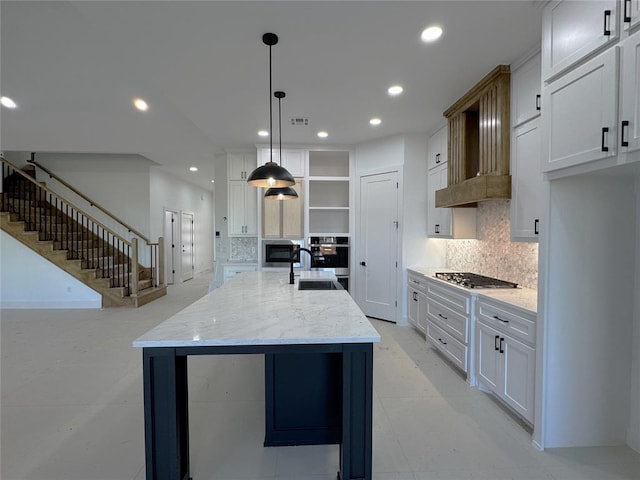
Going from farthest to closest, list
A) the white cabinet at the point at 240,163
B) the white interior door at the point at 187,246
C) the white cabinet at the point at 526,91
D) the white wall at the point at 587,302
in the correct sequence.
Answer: the white interior door at the point at 187,246, the white cabinet at the point at 240,163, the white cabinet at the point at 526,91, the white wall at the point at 587,302

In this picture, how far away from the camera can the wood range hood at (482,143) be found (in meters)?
2.63

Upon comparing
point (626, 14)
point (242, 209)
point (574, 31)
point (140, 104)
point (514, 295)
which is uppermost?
point (140, 104)

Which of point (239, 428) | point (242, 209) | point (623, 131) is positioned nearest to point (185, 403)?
point (239, 428)

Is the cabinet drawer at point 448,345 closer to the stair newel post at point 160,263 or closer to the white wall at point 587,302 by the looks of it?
the white wall at point 587,302

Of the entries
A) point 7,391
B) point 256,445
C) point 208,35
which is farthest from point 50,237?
point 256,445

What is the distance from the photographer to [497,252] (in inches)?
127

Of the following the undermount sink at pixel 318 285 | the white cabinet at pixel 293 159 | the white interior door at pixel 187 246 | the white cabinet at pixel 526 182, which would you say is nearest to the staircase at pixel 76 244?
the white interior door at pixel 187 246

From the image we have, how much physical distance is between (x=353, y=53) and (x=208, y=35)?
111 cm

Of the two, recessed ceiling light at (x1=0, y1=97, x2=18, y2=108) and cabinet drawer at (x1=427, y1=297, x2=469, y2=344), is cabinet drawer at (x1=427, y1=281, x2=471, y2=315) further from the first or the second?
recessed ceiling light at (x1=0, y1=97, x2=18, y2=108)

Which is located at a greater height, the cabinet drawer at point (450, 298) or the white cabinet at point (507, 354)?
the cabinet drawer at point (450, 298)

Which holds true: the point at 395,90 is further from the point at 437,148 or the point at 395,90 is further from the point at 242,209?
the point at 242,209

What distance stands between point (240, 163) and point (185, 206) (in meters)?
4.68

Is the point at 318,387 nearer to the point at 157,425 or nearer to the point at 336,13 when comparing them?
the point at 157,425

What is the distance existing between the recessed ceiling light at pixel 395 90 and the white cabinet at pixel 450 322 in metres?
2.02
